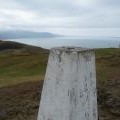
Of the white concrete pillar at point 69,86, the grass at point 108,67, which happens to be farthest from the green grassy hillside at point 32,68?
the white concrete pillar at point 69,86

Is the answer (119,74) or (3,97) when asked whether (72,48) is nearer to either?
(3,97)

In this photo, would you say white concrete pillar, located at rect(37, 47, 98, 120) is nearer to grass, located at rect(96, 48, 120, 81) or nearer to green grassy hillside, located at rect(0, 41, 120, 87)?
grass, located at rect(96, 48, 120, 81)

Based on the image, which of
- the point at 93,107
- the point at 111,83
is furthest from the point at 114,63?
the point at 93,107

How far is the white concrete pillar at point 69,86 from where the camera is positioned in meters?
5.68

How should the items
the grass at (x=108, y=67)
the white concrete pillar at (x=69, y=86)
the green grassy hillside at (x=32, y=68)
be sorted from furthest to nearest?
the green grassy hillside at (x=32, y=68)
the grass at (x=108, y=67)
the white concrete pillar at (x=69, y=86)

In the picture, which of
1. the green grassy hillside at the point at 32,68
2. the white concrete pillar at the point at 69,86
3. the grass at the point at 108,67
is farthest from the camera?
the green grassy hillside at the point at 32,68

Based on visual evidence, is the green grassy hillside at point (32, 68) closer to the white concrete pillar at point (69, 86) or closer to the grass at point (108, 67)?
the grass at point (108, 67)

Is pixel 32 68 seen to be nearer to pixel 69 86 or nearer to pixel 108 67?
pixel 108 67

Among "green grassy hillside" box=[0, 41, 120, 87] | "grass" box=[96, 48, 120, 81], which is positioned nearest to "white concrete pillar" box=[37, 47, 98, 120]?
"grass" box=[96, 48, 120, 81]

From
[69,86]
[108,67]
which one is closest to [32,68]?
[108,67]

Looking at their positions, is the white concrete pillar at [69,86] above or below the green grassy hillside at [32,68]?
above

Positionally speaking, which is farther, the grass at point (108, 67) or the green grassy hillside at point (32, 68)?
the green grassy hillside at point (32, 68)

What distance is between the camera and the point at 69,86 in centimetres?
568

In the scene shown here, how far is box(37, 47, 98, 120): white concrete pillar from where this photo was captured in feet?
18.6
